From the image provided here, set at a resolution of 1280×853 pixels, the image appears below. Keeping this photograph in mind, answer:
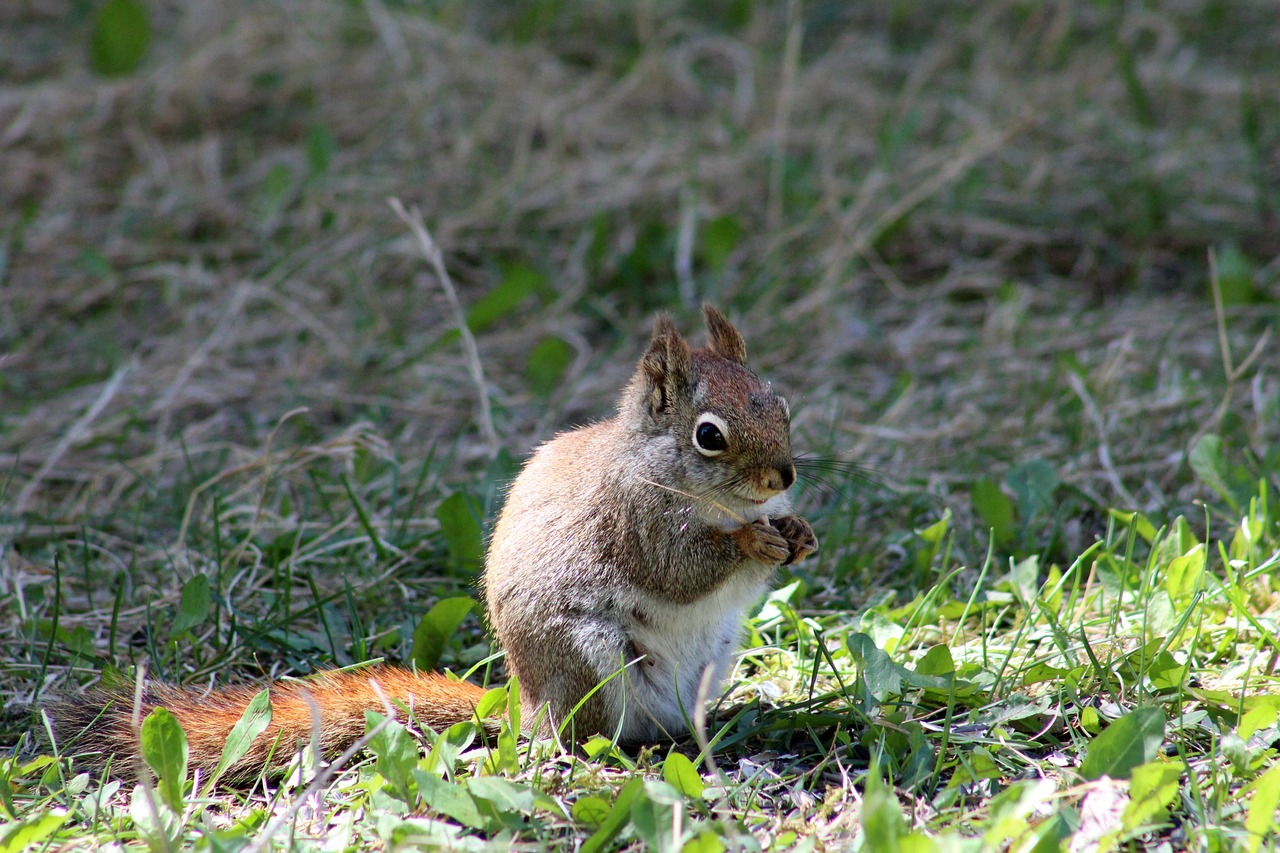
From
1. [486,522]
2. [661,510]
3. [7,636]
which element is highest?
[661,510]

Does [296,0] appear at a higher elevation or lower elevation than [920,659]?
higher

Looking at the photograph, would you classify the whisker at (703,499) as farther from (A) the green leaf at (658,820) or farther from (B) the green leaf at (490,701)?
(A) the green leaf at (658,820)

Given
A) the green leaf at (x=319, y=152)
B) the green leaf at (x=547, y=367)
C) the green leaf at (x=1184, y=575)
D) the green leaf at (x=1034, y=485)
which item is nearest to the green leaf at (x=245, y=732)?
the green leaf at (x=1184, y=575)

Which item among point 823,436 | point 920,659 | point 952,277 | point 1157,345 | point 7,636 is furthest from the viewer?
point 952,277

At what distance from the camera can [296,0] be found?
20.2 ft

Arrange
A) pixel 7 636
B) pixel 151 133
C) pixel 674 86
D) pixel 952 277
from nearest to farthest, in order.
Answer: pixel 7 636
pixel 952 277
pixel 151 133
pixel 674 86

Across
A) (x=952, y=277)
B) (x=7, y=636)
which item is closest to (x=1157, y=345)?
(x=952, y=277)

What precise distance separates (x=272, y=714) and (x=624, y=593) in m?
0.67

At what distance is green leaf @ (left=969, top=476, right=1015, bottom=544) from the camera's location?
3066 mm

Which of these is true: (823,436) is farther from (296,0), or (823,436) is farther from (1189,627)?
(296,0)

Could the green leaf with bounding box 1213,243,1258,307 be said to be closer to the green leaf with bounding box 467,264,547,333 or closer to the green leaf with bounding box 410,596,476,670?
the green leaf with bounding box 467,264,547,333

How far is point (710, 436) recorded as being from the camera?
2.35 meters

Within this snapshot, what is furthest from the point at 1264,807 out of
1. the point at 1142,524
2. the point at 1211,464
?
the point at 1211,464

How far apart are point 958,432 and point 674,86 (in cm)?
285
